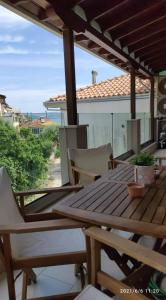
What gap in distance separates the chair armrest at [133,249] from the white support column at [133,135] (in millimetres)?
5122

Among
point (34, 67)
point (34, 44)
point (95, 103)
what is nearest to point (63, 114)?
point (34, 67)

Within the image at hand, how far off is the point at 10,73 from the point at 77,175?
66.5 inches

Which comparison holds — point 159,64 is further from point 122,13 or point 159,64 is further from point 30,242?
point 30,242

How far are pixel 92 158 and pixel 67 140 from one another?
70 centimetres

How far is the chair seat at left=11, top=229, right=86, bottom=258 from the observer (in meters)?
1.58

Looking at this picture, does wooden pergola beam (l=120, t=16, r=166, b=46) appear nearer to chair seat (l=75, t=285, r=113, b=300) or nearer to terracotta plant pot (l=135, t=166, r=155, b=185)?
terracotta plant pot (l=135, t=166, r=155, b=185)

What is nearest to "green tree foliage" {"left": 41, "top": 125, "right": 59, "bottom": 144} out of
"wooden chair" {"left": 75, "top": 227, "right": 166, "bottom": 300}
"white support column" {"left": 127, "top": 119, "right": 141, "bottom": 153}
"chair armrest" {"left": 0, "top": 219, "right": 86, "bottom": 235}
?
"chair armrest" {"left": 0, "top": 219, "right": 86, "bottom": 235}

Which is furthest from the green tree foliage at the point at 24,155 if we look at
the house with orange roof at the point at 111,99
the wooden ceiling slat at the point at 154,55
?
the house with orange roof at the point at 111,99

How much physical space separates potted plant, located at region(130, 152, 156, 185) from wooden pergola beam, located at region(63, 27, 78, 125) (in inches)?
71.6

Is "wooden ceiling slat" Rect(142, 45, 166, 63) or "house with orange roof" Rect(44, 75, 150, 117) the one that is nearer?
"wooden ceiling slat" Rect(142, 45, 166, 63)

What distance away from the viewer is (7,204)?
1710mm

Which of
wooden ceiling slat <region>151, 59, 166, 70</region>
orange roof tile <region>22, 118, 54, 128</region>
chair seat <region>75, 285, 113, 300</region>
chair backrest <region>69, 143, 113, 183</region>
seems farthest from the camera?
wooden ceiling slat <region>151, 59, 166, 70</region>

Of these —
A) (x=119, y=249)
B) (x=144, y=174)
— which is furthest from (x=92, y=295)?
(x=144, y=174)

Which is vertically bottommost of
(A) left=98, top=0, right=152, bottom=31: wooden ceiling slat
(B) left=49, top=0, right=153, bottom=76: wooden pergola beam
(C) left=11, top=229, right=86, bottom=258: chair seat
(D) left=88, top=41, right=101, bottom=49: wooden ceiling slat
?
(C) left=11, top=229, right=86, bottom=258: chair seat
